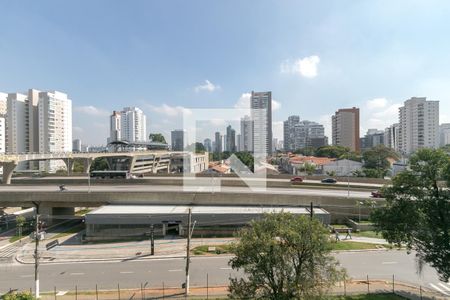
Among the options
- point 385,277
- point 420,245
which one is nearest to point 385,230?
point 420,245

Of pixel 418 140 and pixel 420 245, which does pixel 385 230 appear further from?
pixel 418 140

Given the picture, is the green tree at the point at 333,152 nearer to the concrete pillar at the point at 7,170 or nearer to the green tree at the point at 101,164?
the green tree at the point at 101,164

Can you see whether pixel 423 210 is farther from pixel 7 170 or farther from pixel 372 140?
pixel 372 140

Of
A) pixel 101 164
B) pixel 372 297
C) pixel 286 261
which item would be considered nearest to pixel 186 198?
pixel 372 297

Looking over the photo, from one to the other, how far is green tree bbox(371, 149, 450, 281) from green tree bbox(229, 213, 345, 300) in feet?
19.1

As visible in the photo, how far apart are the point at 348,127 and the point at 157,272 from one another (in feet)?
453

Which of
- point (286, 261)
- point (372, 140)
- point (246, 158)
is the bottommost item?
point (286, 261)

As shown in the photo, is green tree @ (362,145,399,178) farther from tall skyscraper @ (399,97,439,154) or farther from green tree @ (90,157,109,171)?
green tree @ (90,157,109,171)

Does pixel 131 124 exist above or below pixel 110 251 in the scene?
above

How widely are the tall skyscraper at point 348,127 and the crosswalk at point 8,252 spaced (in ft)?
451

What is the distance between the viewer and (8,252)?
2170 centimetres

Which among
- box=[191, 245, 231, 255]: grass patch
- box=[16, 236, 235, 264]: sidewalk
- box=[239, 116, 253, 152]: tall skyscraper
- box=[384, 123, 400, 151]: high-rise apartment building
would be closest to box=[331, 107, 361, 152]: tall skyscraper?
box=[384, 123, 400, 151]: high-rise apartment building

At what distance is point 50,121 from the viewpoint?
10331 cm

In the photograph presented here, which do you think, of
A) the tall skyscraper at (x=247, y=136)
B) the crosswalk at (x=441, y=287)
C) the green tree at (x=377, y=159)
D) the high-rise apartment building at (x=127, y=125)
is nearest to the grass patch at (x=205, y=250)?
the crosswalk at (x=441, y=287)
